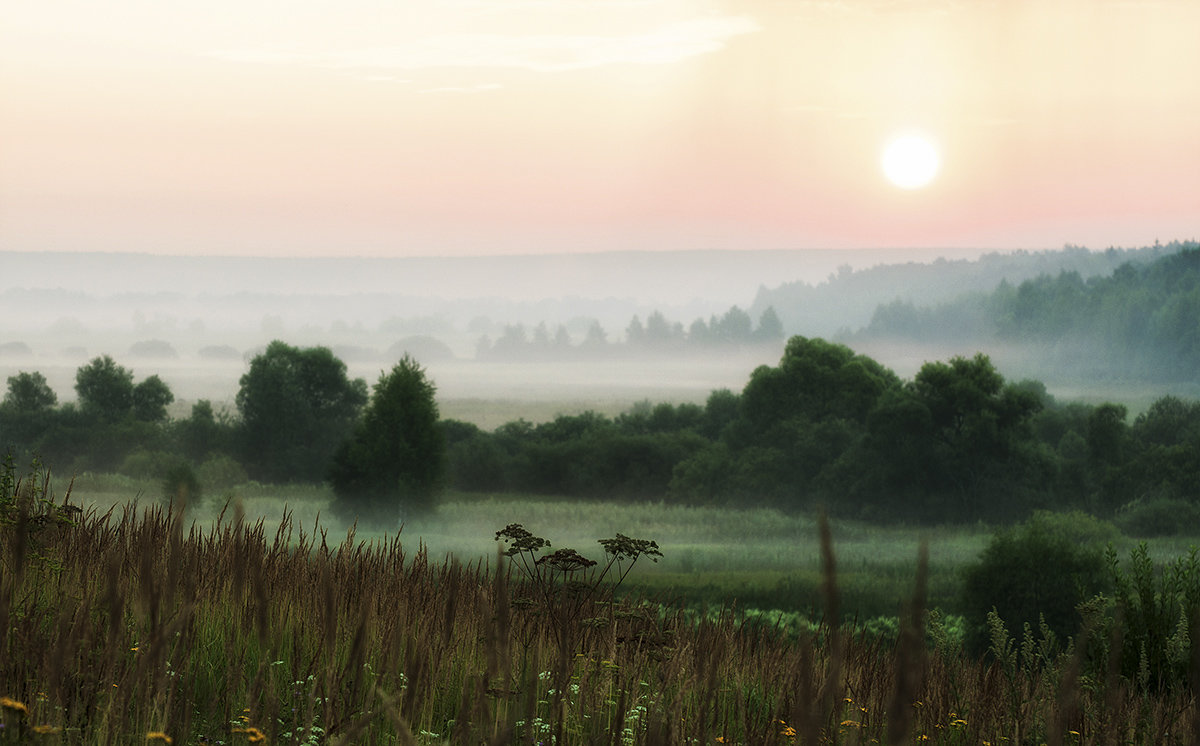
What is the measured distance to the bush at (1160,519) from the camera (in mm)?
57312

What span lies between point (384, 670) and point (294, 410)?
6078 centimetres

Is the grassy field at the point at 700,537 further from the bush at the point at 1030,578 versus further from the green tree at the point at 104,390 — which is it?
the green tree at the point at 104,390

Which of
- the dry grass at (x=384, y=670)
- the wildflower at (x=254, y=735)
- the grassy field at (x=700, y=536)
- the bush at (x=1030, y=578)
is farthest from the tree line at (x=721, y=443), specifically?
the wildflower at (x=254, y=735)

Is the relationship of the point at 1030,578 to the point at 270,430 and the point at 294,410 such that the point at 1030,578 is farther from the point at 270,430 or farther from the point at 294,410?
the point at 270,430

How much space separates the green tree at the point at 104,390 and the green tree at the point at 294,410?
13036 millimetres

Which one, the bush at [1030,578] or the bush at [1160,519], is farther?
the bush at [1160,519]

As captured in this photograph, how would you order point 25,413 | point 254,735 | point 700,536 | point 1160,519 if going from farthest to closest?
point 25,413, point 1160,519, point 700,536, point 254,735

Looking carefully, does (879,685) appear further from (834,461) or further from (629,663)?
(834,461)

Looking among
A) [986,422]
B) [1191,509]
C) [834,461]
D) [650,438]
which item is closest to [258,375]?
[650,438]

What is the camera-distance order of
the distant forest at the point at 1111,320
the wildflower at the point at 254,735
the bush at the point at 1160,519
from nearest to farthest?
the wildflower at the point at 254,735
the bush at the point at 1160,519
the distant forest at the point at 1111,320

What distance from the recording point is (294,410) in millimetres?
62469

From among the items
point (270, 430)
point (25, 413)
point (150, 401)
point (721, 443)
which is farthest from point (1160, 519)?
point (25, 413)

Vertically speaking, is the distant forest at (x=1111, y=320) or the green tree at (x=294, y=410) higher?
the distant forest at (x=1111, y=320)

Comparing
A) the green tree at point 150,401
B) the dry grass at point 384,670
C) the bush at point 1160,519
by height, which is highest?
the green tree at point 150,401
